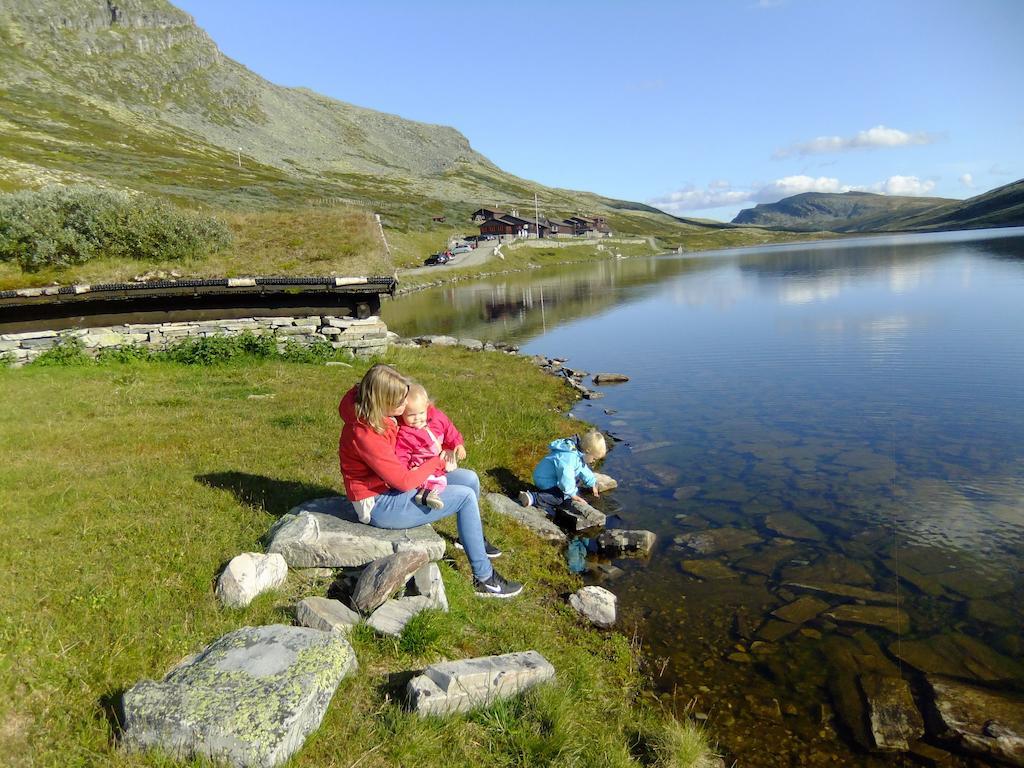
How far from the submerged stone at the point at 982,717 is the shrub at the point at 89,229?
78.8 ft

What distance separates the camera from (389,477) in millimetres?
6707

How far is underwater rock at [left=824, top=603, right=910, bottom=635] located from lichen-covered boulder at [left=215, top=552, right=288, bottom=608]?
670 centimetres

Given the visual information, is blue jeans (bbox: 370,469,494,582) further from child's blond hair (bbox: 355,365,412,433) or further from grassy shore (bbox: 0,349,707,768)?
child's blond hair (bbox: 355,365,412,433)

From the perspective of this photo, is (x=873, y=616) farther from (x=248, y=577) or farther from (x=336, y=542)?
(x=248, y=577)

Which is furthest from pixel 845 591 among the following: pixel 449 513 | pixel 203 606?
pixel 203 606

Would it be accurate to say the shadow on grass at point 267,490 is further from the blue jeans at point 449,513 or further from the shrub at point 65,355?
the shrub at point 65,355

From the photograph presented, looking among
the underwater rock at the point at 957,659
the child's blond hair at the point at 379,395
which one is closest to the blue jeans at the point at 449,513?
the child's blond hair at the point at 379,395

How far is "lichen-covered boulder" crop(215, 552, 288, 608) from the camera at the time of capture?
589cm

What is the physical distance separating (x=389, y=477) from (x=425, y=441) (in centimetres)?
76

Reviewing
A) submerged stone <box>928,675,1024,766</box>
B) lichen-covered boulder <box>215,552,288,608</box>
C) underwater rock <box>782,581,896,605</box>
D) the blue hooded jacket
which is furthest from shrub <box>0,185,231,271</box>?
submerged stone <box>928,675,1024,766</box>

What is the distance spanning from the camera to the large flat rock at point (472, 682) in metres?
4.77

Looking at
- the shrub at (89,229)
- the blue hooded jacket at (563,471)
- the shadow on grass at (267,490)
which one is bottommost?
the blue hooded jacket at (563,471)

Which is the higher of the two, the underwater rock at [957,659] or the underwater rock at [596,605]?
the underwater rock at [596,605]

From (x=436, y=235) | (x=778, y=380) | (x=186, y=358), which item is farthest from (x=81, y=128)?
(x=778, y=380)
